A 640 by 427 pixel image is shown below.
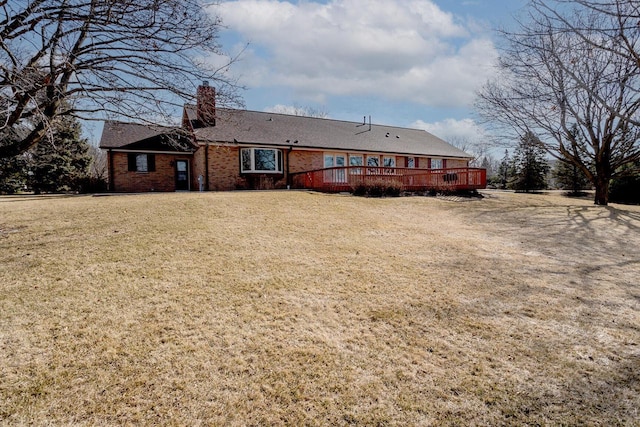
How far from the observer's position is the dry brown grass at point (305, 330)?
245 centimetres

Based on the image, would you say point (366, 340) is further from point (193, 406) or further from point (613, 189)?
point (613, 189)

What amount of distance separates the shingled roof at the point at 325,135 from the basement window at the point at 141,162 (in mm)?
3696

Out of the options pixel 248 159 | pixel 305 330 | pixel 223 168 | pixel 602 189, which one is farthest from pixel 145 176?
pixel 602 189

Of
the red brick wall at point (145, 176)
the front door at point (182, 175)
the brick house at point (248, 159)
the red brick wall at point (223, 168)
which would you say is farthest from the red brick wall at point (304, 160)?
the red brick wall at point (145, 176)

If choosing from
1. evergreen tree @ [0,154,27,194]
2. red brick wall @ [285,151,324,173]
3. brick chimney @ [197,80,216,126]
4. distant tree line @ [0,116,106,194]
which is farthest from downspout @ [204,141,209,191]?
evergreen tree @ [0,154,27,194]

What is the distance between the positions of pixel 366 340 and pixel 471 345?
1.07m

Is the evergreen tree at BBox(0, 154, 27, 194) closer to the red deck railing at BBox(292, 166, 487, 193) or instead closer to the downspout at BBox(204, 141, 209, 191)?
the downspout at BBox(204, 141, 209, 191)

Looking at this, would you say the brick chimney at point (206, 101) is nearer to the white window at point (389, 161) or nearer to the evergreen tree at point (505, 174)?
the white window at point (389, 161)

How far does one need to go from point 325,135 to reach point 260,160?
20.6 ft

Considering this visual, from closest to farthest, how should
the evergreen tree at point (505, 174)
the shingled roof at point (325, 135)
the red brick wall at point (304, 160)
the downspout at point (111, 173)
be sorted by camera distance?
the downspout at point (111, 173), the shingled roof at point (325, 135), the red brick wall at point (304, 160), the evergreen tree at point (505, 174)

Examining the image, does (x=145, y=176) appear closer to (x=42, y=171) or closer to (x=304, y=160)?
(x=304, y=160)

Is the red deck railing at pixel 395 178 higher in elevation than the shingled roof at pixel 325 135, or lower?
lower

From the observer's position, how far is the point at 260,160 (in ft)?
62.8

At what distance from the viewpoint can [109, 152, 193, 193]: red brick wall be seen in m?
18.3
